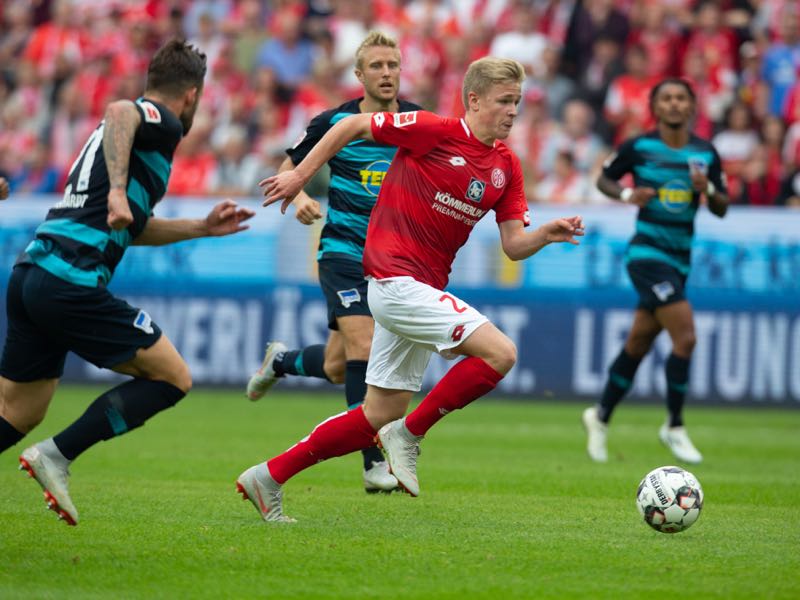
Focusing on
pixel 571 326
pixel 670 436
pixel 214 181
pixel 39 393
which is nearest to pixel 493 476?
pixel 670 436

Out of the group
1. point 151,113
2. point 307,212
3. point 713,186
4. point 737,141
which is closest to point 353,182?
point 307,212

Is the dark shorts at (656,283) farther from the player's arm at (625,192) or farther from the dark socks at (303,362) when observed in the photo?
the dark socks at (303,362)

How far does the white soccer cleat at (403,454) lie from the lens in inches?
267

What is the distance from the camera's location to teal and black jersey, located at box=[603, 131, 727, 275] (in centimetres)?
1090

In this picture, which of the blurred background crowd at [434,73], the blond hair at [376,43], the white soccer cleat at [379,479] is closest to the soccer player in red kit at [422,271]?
the white soccer cleat at [379,479]

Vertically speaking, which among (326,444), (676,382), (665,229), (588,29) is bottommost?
(676,382)

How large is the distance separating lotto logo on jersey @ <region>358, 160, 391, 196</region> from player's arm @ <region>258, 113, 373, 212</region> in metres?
1.86

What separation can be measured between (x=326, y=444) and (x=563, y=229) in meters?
1.65

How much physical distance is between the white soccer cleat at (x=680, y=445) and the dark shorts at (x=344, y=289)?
3438 millimetres

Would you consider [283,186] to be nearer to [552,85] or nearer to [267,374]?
[267,374]

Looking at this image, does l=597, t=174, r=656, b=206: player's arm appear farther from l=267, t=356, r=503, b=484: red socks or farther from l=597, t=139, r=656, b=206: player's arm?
l=267, t=356, r=503, b=484: red socks

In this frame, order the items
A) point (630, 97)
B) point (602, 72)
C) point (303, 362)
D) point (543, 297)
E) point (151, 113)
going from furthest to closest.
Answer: point (602, 72) → point (630, 97) → point (543, 297) → point (303, 362) → point (151, 113)

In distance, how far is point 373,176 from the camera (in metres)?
8.51

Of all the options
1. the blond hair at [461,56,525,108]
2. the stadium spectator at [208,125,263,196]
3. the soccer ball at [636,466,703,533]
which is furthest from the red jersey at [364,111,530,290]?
the stadium spectator at [208,125,263,196]
